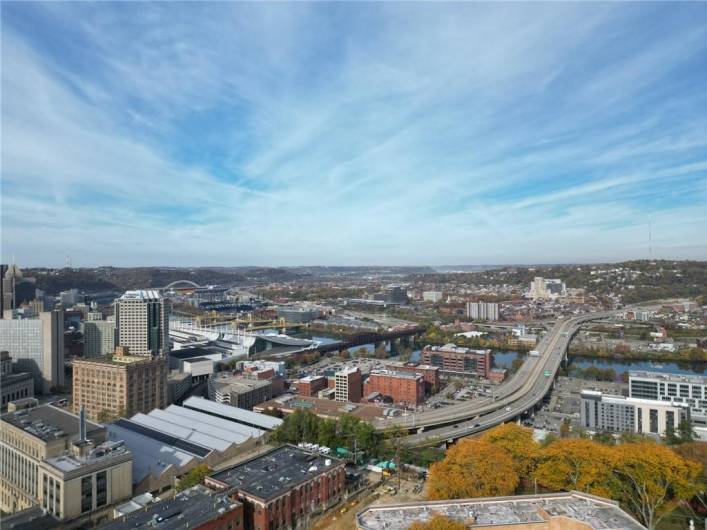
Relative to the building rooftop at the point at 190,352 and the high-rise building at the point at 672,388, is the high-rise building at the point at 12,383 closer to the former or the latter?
the building rooftop at the point at 190,352

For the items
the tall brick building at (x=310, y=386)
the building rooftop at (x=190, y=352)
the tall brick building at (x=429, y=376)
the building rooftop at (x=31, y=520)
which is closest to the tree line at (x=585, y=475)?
the building rooftop at (x=31, y=520)

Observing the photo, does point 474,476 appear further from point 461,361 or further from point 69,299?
point 69,299

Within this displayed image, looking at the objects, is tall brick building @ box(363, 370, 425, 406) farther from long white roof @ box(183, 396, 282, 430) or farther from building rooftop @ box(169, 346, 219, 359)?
building rooftop @ box(169, 346, 219, 359)

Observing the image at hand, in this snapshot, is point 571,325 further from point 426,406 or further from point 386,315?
Answer: point 426,406

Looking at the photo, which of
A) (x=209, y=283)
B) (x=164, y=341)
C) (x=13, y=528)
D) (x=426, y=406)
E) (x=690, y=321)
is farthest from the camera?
(x=209, y=283)

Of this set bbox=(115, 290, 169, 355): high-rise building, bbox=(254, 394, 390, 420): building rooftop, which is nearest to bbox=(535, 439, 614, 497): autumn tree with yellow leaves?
bbox=(254, 394, 390, 420): building rooftop

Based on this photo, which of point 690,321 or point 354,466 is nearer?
point 354,466

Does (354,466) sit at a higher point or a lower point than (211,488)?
lower

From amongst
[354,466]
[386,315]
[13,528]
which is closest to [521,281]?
[386,315]
